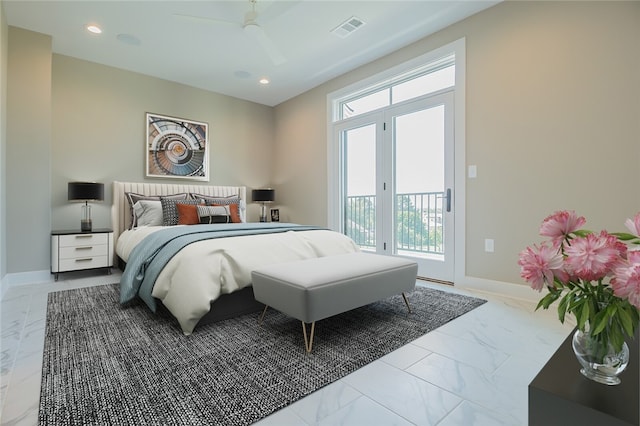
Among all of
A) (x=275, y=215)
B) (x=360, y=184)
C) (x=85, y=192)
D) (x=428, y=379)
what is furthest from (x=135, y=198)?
(x=428, y=379)

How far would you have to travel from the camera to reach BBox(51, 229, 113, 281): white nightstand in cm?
347

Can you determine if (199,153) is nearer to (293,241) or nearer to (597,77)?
(293,241)

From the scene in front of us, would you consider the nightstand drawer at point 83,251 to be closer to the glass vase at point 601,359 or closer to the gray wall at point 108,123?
the gray wall at point 108,123

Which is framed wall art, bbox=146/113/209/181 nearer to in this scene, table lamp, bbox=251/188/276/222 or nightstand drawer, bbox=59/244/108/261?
table lamp, bbox=251/188/276/222

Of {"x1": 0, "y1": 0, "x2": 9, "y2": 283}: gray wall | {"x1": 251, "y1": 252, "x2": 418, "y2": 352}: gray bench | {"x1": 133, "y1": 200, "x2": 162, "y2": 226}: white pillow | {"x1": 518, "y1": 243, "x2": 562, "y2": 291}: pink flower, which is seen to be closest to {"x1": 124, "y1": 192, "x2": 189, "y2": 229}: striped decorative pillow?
{"x1": 133, "y1": 200, "x2": 162, "y2": 226}: white pillow

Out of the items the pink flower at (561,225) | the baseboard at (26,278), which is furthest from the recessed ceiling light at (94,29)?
the pink flower at (561,225)

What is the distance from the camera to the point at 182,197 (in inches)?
169

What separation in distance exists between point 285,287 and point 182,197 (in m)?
3.05

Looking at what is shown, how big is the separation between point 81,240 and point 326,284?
3363 mm

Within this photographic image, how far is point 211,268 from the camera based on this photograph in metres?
2.12

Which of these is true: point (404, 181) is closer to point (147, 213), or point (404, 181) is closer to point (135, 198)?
point (147, 213)

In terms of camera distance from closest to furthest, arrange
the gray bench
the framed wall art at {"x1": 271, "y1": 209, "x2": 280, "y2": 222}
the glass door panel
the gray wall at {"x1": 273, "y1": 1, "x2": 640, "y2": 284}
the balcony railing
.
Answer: the gray bench
the gray wall at {"x1": 273, "y1": 1, "x2": 640, "y2": 284}
the balcony railing
the glass door panel
the framed wall art at {"x1": 271, "y1": 209, "x2": 280, "y2": 222}

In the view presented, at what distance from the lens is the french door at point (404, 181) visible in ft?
11.3

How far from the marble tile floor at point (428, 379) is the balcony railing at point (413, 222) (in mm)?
1372
